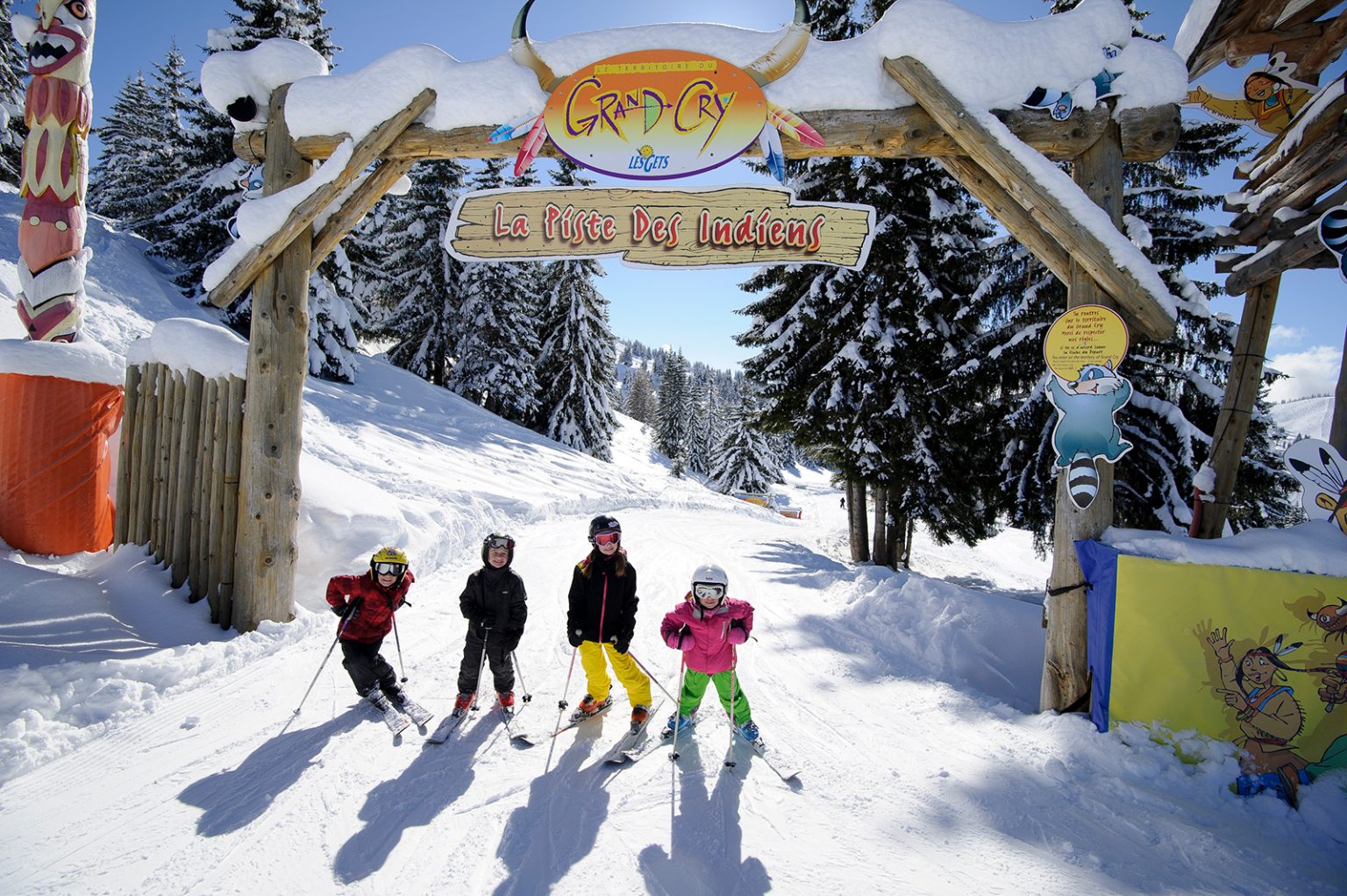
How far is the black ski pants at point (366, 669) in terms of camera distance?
4.25 metres

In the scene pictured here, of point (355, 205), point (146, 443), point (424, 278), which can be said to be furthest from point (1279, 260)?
point (424, 278)

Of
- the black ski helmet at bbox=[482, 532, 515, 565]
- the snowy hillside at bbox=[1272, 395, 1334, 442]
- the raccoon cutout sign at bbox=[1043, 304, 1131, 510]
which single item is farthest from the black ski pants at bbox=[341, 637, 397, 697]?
the snowy hillside at bbox=[1272, 395, 1334, 442]

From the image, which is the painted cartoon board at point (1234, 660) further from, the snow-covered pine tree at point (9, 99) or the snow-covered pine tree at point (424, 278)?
the snow-covered pine tree at point (9, 99)

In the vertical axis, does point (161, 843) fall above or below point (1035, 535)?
below

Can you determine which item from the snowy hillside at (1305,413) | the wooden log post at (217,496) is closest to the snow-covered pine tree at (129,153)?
the wooden log post at (217,496)

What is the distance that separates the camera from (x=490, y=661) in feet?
14.1

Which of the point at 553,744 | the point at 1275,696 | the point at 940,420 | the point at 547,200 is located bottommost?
the point at 553,744

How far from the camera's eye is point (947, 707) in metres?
4.73

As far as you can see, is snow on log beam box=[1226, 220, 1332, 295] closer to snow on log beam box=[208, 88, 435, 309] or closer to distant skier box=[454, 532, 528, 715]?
distant skier box=[454, 532, 528, 715]

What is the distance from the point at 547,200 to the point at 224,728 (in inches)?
178

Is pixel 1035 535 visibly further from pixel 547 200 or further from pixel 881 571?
pixel 547 200

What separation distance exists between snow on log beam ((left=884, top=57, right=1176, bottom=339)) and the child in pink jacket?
347 cm

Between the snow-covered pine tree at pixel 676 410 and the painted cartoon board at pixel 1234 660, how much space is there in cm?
4393

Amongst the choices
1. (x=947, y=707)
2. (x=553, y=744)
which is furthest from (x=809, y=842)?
(x=947, y=707)
